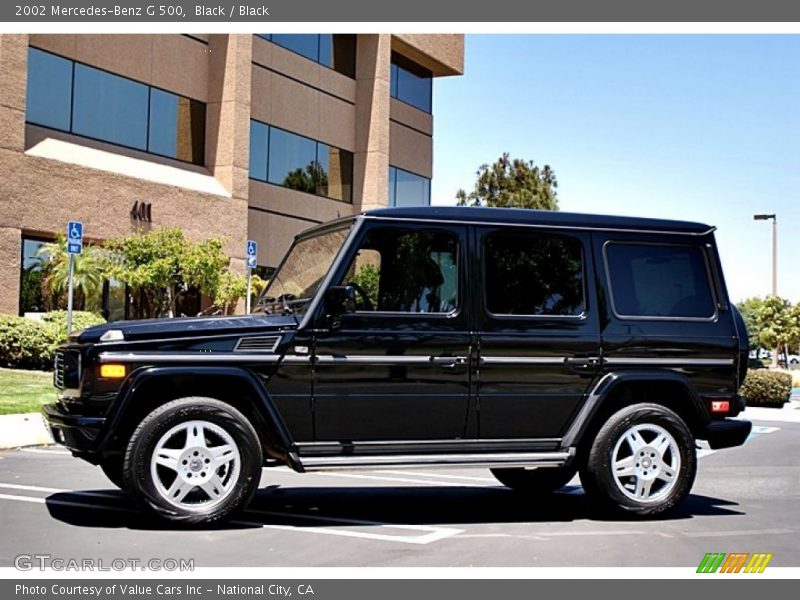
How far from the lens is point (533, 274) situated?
8.48 meters

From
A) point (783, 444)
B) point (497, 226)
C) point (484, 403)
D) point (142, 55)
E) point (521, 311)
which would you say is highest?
point (142, 55)

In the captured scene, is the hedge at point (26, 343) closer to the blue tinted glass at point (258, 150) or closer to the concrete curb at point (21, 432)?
the concrete curb at point (21, 432)

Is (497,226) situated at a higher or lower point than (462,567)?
higher

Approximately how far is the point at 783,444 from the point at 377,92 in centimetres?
2510

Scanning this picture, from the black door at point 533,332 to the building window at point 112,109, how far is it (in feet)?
65.7

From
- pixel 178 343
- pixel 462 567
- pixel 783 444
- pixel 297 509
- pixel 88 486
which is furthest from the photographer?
pixel 783 444

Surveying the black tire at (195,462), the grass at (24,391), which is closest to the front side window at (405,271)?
the black tire at (195,462)

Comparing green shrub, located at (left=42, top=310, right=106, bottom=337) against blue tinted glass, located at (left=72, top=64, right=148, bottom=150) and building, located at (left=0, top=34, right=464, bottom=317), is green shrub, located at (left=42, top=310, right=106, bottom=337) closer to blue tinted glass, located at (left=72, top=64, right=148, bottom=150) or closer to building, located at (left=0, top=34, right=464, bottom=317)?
building, located at (left=0, top=34, right=464, bottom=317)

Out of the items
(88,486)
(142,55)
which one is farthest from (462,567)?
(142,55)

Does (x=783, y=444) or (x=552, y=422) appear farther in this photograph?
(x=783, y=444)

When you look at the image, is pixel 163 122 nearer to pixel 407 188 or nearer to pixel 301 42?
pixel 301 42

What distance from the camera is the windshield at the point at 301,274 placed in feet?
26.6

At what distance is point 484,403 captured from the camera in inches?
319

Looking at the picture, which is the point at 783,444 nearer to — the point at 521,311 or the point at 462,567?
the point at 521,311
